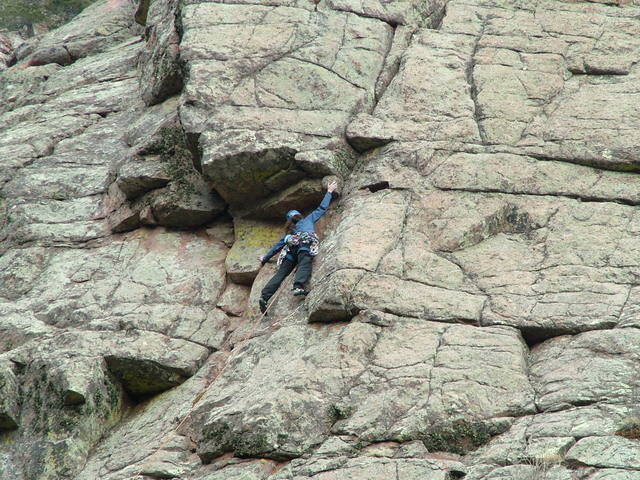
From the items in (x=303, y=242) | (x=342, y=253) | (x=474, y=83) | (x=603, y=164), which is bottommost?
(x=342, y=253)

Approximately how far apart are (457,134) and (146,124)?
7.62 m

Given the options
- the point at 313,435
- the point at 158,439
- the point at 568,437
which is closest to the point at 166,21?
the point at 158,439

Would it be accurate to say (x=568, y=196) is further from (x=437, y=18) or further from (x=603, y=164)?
(x=437, y=18)

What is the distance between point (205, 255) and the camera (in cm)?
1831

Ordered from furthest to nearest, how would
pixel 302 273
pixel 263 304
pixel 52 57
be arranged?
pixel 52 57 < pixel 263 304 < pixel 302 273

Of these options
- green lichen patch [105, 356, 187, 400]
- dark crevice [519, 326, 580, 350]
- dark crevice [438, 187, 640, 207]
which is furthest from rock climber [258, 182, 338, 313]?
dark crevice [519, 326, 580, 350]

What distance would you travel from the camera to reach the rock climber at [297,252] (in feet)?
51.6

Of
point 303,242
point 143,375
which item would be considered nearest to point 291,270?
point 303,242

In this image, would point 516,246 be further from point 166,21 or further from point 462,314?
point 166,21

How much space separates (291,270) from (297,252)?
0.38 meters

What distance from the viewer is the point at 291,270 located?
53.8ft

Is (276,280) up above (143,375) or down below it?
above

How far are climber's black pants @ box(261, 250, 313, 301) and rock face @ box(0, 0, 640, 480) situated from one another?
20cm

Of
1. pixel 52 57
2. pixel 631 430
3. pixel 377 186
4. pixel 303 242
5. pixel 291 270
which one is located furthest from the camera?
pixel 52 57
